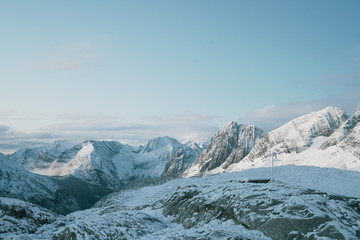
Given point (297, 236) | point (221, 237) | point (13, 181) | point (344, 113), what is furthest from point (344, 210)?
point (13, 181)

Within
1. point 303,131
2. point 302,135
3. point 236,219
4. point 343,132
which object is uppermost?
point 343,132

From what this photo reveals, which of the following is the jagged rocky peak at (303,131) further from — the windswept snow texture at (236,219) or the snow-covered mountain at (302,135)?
the windswept snow texture at (236,219)

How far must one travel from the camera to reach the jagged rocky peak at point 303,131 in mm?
130250

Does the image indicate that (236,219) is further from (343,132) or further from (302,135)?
(302,135)

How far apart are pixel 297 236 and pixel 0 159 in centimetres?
22901

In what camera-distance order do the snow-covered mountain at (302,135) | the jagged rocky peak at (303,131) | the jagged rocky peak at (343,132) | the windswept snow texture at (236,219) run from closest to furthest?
the windswept snow texture at (236,219) < the jagged rocky peak at (343,132) < the snow-covered mountain at (302,135) < the jagged rocky peak at (303,131)

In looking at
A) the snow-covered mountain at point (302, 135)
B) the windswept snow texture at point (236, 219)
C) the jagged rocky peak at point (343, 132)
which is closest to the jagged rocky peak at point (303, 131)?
the snow-covered mountain at point (302, 135)

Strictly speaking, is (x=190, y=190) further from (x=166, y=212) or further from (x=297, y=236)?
(x=297, y=236)

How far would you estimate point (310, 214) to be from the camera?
1892 cm

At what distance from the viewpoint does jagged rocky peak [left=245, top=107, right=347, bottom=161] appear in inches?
5128

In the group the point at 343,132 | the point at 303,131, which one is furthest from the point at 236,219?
the point at 303,131

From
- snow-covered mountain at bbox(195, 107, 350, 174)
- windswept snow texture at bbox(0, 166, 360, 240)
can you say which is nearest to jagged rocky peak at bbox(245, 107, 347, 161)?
snow-covered mountain at bbox(195, 107, 350, 174)

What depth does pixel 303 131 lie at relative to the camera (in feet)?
445

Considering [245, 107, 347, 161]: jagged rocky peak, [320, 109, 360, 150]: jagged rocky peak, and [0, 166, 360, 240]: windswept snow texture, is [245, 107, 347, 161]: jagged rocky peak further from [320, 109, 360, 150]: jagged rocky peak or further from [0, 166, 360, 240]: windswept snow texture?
[0, 166, 360, 240]: windswept snow texture
